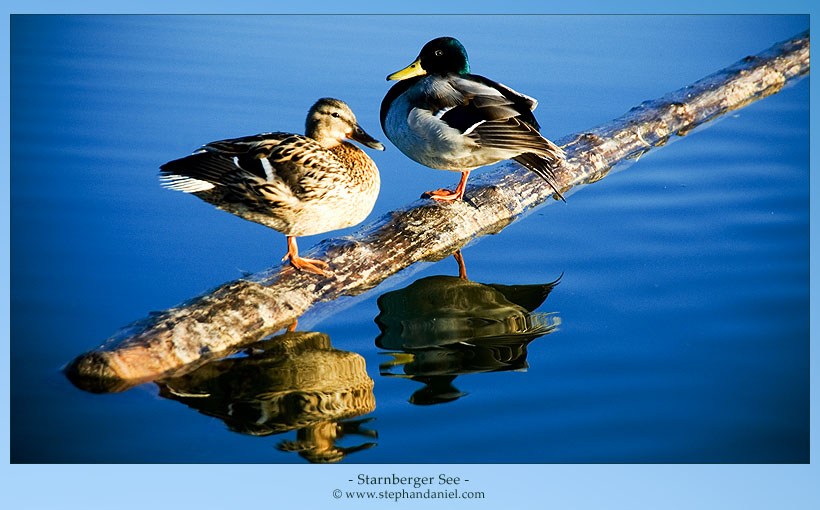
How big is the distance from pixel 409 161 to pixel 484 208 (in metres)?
0.83

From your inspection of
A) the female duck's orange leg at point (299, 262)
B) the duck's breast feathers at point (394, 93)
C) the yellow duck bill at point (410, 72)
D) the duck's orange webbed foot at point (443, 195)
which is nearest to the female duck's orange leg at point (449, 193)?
the duck's orange webbed foot at point (443, 195)

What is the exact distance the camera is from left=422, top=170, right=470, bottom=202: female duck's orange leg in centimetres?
505

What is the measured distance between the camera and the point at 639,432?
3672 millimetres

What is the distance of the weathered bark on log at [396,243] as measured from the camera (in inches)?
146

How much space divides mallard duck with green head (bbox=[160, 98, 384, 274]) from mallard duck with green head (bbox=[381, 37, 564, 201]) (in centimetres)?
47

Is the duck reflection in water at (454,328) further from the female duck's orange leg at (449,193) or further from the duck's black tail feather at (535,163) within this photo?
the duck's black tail feather at (535,163)

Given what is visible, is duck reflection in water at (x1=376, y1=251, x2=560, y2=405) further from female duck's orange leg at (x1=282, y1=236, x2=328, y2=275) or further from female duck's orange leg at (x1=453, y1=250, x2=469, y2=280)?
female duck's orange leg at (x1=282, y1=236, x2=328, y2=275)

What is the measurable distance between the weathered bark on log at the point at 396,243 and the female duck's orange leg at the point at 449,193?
4 centimetres

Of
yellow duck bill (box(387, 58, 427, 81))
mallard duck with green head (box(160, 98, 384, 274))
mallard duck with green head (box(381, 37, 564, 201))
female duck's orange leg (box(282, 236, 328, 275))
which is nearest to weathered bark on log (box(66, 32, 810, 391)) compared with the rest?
female duck's orange leg (box(282, 236, 328, 275))

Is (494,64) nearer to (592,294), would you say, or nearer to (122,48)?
(592,294)

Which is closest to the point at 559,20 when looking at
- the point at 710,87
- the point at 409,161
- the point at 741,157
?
the point at 409,161

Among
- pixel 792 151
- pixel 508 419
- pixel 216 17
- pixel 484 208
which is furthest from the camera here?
pixel 792 151

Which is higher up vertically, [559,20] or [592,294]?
[559,20]

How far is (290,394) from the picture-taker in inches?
145
